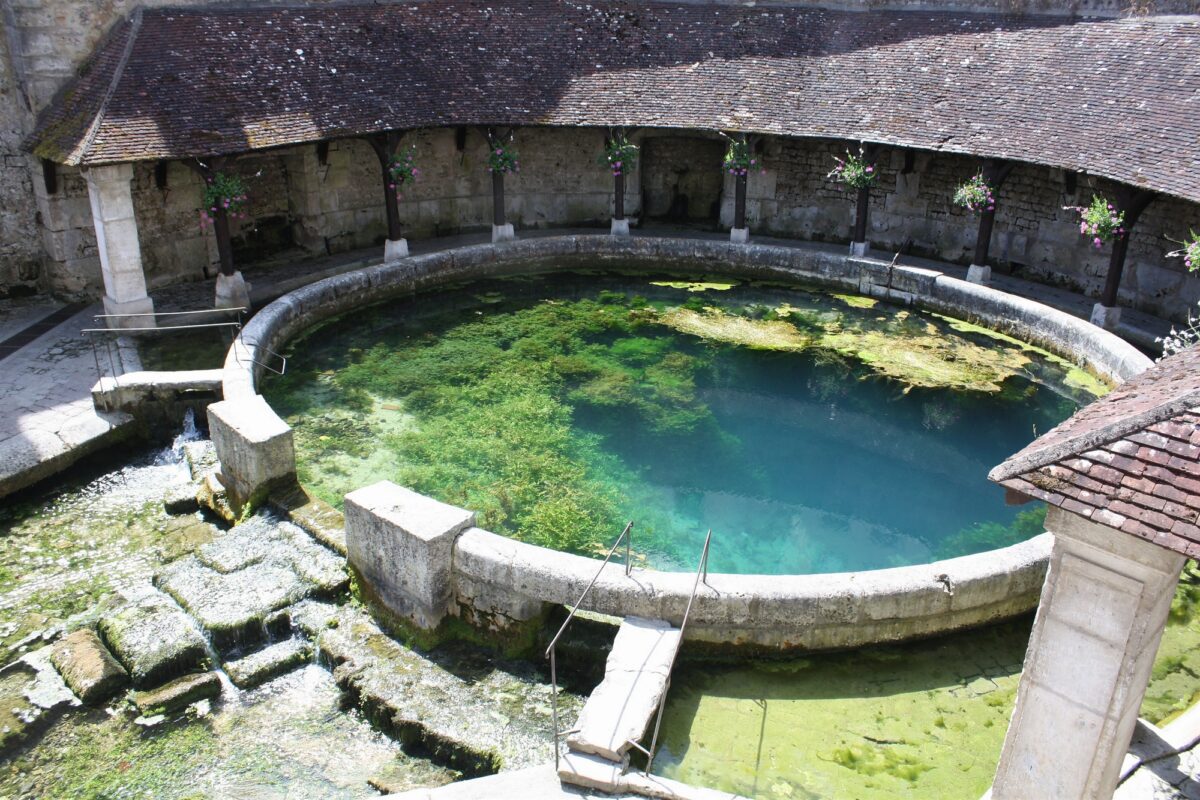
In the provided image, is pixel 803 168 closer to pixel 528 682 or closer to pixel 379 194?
pixel 379 194

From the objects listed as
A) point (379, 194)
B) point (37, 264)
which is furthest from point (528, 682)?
point (379, 194)

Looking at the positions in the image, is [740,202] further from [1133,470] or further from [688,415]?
[1133,470]

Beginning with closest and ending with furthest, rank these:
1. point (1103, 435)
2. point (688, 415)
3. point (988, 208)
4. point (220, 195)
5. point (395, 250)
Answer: point (1103, 435), point (688, 415), point (220, 195), point (988, 208), point (395, 250)

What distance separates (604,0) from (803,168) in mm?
4509

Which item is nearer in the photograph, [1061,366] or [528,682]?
[528,682]

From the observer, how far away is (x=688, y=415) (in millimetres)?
11234

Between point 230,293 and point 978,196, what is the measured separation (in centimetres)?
1031

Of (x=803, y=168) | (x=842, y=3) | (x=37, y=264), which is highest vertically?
(x=842, y=3)

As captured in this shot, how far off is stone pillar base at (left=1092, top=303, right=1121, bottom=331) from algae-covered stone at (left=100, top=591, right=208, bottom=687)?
36.7 ft

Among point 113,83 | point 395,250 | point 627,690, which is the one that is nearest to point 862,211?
point 395,250

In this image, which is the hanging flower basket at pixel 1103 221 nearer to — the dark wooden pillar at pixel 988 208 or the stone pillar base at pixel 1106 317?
the stone pillar base at pixel 1106 317

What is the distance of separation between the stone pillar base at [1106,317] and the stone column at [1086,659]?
9.15m

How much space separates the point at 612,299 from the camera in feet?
48.0

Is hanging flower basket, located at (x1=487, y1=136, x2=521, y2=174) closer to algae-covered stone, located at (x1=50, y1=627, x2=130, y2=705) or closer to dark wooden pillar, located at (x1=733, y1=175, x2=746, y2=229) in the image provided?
dark wooden pillar, located at (x1=733, y1=175, x2=746, y2=229)
